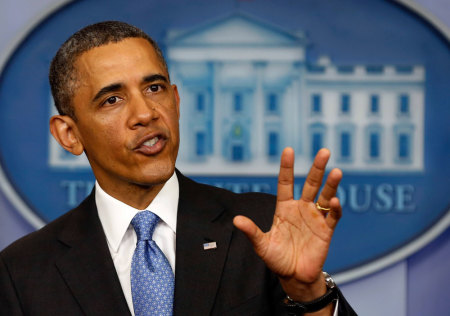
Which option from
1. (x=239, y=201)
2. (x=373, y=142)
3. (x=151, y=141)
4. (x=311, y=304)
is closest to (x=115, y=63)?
(x=151, y=141)

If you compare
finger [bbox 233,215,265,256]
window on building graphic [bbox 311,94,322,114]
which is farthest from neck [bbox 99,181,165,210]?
window on building graphic [bbox 311,94,322,114]

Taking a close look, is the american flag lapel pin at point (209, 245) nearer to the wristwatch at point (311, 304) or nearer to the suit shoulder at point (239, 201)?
the suit shoulder at point (239, 201)

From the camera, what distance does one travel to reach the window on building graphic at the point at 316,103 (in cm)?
265

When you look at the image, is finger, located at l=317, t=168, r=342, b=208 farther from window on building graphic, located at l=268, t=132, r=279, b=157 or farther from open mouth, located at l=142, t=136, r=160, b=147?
window on building graphic, located at l=268, t=132, r=279, b=157

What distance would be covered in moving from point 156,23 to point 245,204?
1279 mm

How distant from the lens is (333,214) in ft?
4.37

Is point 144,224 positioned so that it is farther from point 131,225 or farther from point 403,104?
point 403,104

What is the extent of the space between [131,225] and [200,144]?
1.12m

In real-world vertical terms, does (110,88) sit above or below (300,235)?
above

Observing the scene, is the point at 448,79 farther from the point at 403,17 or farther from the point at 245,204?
the point at 245,204

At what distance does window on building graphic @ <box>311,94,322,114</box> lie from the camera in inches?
104

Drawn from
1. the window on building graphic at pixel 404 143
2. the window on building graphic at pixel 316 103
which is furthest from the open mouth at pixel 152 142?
the window on building graphic at pixel 404 143

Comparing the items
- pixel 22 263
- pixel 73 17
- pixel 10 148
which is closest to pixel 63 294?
pixel 22 263

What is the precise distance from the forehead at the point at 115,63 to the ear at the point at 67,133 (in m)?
0.15
